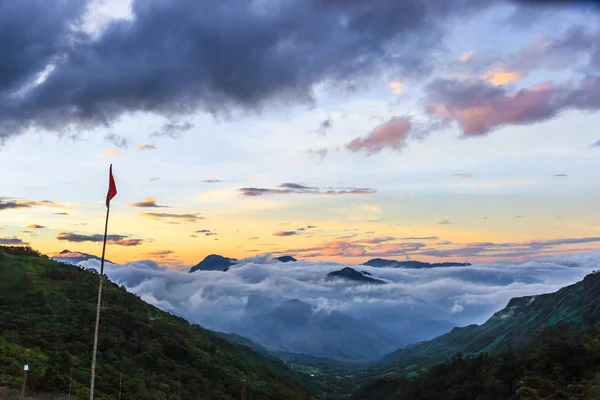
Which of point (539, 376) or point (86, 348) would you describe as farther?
point (539, 376)

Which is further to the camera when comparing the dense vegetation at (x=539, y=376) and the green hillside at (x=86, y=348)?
the dense vegetation at (x=539, y=376)

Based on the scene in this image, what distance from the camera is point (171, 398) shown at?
12312 centimetres

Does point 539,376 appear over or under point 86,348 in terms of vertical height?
under

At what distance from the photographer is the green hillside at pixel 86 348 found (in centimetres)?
10744

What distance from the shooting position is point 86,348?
459ft

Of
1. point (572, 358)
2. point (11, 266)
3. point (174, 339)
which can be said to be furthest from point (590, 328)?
point (11, 266)

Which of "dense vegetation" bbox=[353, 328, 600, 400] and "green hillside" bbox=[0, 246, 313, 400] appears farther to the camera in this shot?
"dense vegetation" bbox=[353, 328, 600, 400]

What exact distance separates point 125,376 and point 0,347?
32546mm

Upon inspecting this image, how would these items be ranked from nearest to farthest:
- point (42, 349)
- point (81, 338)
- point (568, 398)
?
point (568, 398), point (42, 349), point (81, 338)

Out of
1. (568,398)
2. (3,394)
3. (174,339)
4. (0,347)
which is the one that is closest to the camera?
(3,394)

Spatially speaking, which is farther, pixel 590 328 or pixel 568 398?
pixel 590 328

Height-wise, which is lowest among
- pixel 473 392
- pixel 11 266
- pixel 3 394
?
pixel 473 392

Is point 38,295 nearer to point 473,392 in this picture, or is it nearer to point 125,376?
point 125,376

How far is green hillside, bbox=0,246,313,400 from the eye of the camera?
107438mm
